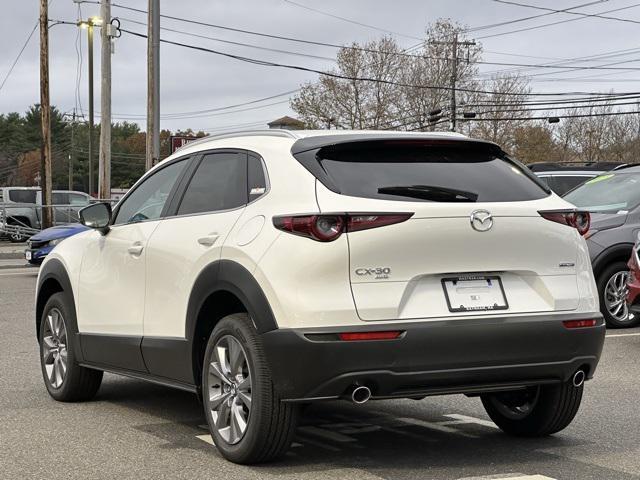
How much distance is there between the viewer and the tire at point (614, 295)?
11648 millimetres

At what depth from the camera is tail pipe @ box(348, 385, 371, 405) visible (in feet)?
16.5

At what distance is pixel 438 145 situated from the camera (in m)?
5.62

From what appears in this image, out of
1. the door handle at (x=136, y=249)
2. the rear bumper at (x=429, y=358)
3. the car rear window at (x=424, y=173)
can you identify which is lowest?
the rear bumper at (x=429, y=358)

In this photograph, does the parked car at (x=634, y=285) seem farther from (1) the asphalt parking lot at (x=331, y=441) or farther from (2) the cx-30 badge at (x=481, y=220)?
(2) the cx-30 badge at (x=481, y=220)

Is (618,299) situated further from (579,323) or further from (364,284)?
(364,284)

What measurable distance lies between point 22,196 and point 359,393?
111 feet

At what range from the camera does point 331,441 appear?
6.09 m

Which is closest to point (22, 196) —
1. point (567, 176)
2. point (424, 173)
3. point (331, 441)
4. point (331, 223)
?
point (567, 176)

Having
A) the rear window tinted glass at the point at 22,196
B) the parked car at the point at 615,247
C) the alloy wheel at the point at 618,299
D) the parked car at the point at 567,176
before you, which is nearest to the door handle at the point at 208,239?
the parked car at the point at 615,247

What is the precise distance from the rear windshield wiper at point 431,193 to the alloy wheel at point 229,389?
112 cm

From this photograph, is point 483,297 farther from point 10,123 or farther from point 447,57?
point 10,123

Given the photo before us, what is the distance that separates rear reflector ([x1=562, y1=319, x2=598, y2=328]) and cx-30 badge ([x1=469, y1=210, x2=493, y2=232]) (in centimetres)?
65

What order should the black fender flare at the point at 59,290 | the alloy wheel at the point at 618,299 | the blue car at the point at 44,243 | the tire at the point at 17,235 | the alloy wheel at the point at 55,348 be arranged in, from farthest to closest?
the tire at the point at 17,235 → the blue car at the point at 44,243 → the alloy wheel at the point at 618,299 → the alloy wheel at the point at 55,348 → the black fender flare at the point at 59,290

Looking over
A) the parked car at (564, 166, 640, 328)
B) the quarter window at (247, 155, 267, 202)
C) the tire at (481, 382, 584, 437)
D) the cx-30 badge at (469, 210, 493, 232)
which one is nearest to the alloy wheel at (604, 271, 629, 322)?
the parked car at (564, 166, 640, 328)
